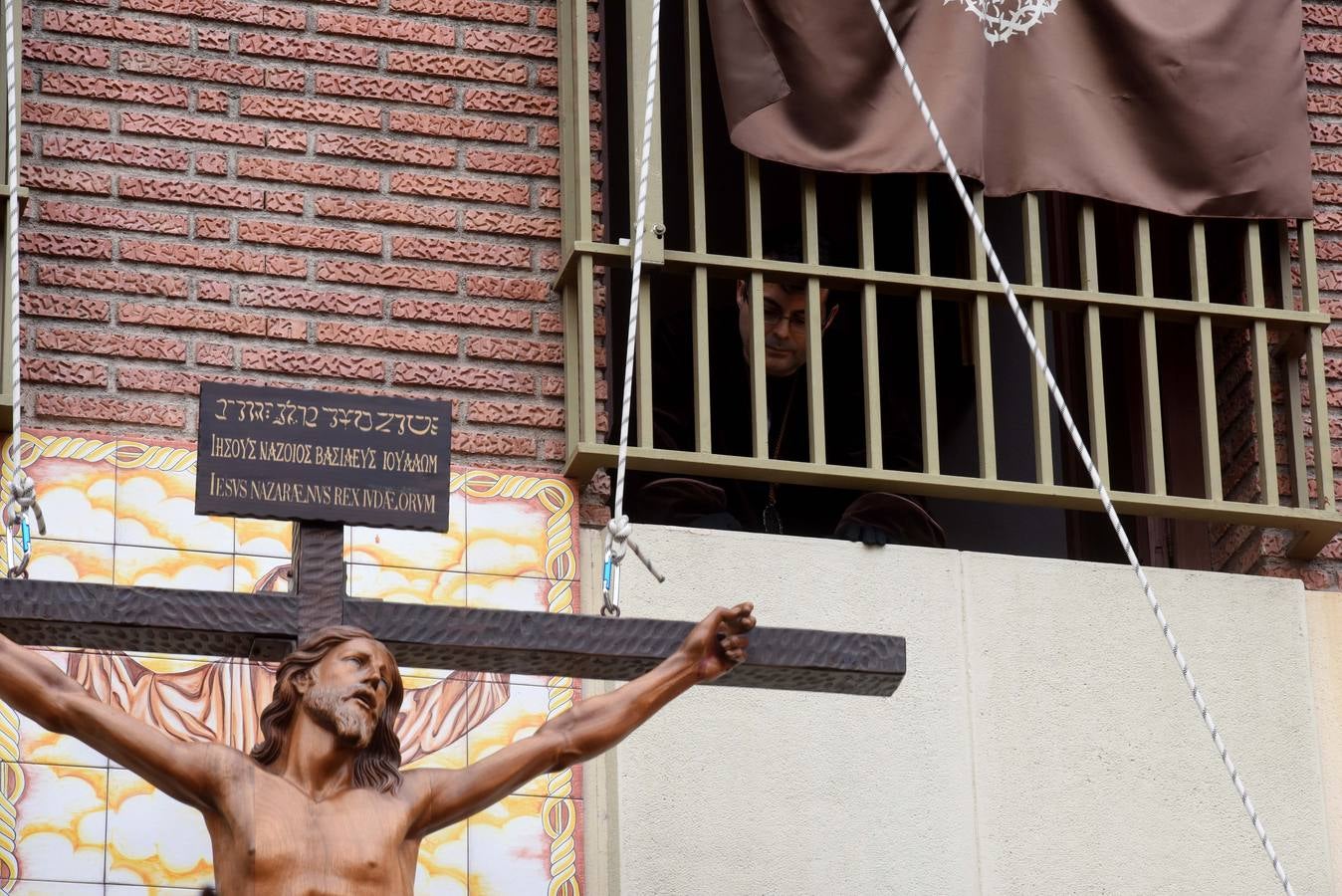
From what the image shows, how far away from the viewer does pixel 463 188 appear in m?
8.99

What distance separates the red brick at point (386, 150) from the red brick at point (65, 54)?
0.66 metres

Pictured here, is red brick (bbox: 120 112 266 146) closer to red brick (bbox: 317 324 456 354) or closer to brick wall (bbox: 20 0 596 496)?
brick wall (bbox: 20 0 596 496)

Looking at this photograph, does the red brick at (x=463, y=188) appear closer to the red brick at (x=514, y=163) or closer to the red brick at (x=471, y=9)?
the red brick at (x=514, y=163)

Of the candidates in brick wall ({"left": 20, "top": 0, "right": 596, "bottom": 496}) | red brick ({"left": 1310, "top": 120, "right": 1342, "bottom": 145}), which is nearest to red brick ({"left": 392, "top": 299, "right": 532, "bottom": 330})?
brick wall ({"left": 20, "top": 0, "right": 596, "bottom": 496})

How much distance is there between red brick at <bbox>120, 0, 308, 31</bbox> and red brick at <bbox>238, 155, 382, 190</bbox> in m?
0.45

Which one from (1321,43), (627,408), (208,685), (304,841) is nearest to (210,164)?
(208,685)

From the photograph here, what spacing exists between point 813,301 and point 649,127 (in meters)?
1.09

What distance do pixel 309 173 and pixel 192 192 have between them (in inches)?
13.4

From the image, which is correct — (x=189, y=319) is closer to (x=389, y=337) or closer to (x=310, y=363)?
(x=310, y=363)

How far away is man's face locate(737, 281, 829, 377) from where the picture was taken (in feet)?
30.6

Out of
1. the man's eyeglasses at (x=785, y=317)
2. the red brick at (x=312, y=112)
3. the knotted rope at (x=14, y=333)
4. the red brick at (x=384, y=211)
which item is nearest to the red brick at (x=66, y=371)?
the knotted rope at (x=14, y=333)

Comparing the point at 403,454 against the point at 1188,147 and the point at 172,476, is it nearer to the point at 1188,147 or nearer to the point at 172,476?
the point at 172,476

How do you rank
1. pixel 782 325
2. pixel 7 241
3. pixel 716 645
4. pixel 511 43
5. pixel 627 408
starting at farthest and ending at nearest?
pixel 782 325
pixel 511 43
pixel 7 241
pixel 627 408
pixel 716 645

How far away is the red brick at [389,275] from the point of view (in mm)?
8773
